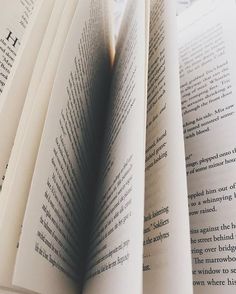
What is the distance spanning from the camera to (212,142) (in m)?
0.31

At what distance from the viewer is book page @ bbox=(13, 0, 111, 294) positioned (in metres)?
0.20

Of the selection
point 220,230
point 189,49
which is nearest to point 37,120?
point 220,230

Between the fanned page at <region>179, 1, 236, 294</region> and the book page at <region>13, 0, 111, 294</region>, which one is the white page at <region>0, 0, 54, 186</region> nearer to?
the book page at <region>13, 0, 111, 294</region>

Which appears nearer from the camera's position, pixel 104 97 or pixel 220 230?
pixel 220 230

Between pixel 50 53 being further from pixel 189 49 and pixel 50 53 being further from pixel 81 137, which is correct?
pixel 189 49

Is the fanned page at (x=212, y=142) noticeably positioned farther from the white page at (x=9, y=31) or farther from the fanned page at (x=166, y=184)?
the white page at (x=9, y=31)

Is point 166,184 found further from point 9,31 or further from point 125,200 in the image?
point 9,31

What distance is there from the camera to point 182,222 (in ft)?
0.64

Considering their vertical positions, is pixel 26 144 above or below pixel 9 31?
below

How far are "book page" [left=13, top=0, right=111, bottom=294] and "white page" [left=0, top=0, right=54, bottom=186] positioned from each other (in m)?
0.02

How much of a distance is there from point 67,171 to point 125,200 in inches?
2.9

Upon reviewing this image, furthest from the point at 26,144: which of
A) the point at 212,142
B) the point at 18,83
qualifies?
the point at 212,142

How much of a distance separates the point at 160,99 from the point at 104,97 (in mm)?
171

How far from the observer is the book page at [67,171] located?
0.65ft
